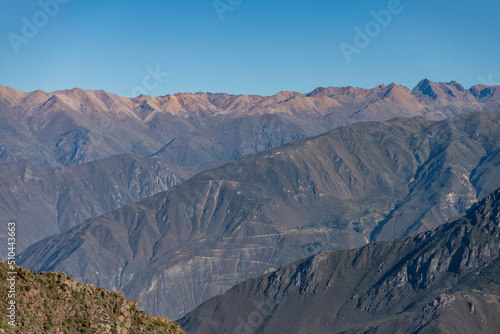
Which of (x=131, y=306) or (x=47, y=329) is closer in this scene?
(x=47, y=329)

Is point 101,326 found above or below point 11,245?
below

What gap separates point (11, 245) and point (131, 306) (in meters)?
24.8

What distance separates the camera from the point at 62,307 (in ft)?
209

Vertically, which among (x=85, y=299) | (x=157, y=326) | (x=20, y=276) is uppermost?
(x=20, y=276)

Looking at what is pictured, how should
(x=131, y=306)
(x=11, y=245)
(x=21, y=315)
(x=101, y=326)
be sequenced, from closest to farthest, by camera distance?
(x=11, y=245), (x=21, y=315), (x=101, y=326), (x=131, y=306)

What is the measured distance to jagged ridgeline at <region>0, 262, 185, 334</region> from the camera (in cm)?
6006

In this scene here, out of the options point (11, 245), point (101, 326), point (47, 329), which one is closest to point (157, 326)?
point (101, 326)

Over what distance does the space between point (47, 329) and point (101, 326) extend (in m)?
5.43

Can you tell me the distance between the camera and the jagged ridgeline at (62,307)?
2365 inches

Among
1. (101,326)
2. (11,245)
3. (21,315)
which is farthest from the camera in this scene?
(101,326)

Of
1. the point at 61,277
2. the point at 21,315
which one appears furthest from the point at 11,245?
the point at 61,277

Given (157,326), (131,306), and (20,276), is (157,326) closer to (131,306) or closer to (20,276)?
(131,306)

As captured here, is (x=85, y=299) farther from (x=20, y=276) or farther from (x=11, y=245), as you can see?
(x=11, y=245)

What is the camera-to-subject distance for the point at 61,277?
66250 millimetres
